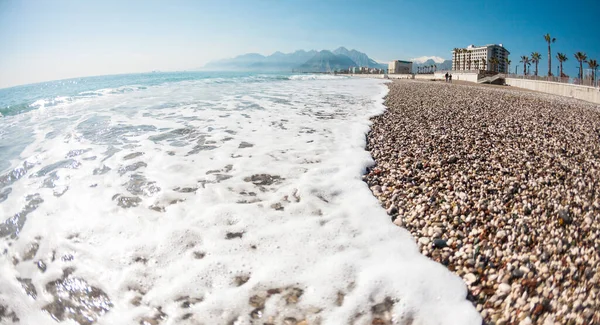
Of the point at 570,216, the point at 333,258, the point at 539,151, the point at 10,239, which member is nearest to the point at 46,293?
the point at 10,239

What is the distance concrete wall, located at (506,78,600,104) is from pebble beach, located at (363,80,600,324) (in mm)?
15833

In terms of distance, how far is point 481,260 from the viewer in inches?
119

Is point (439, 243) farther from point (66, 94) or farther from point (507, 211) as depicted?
point (66, 94)

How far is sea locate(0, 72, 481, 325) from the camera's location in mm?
2775

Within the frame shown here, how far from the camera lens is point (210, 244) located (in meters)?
3.70

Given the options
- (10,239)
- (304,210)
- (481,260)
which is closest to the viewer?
(481,260)

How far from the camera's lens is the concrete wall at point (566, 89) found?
18503 mm

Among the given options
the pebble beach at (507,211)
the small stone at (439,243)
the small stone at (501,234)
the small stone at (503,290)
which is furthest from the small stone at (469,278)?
the small stone at (501,234)

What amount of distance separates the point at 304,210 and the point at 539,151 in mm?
5198

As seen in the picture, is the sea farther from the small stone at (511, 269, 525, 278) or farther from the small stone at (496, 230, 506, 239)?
the small stone at (496, 230, 506, 239)

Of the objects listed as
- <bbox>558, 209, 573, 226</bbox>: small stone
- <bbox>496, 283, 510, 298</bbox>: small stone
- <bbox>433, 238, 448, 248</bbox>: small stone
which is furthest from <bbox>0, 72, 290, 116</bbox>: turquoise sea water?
<bbox>558, 209, 573, 226</bbox>: small stone

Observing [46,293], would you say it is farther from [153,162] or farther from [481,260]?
[481,260]

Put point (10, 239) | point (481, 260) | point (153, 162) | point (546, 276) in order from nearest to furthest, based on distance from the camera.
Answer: point (546, 276) < point (481, 260) < point (10, 239) < point (153, 162)

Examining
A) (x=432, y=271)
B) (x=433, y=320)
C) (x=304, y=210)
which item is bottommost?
(x=433, y=320)
